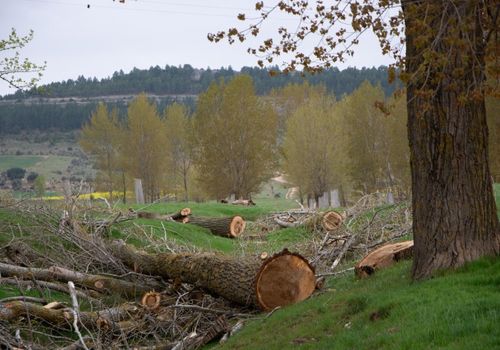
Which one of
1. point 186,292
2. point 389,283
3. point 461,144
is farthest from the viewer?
point 186,292

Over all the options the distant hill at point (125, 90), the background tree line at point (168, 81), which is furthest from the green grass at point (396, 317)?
the background tree line at point (168, 81)

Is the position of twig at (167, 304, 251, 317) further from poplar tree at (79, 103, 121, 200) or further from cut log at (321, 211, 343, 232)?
poplar tree at (79, 103, 121, 200)

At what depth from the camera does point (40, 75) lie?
58.6 feet

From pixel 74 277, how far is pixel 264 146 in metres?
33.0

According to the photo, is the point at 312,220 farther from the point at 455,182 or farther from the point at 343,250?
the point at 455,182

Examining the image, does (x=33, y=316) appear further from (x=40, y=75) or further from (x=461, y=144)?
(x=40, y=75)

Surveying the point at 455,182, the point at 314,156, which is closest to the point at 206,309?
the point at 455,182

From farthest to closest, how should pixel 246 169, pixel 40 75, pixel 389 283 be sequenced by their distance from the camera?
1. pixel 246 169
2. pixel 40 75
3. pixel 389 283

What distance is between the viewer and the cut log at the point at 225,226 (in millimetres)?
20453

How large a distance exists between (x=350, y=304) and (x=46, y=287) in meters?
5.46

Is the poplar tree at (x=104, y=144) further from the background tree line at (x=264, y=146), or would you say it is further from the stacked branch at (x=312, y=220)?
the stacked branch at (x=312, y=220)

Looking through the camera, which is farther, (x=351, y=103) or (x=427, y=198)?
(x=351, y=103)

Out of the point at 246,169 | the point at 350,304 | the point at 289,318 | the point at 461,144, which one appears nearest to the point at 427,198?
the point at 461,144

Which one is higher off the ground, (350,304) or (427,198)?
(427,198)
